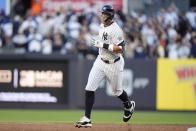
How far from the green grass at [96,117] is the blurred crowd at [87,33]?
2198 mm

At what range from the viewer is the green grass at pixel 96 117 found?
13.7m

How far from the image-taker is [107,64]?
36.9 ft

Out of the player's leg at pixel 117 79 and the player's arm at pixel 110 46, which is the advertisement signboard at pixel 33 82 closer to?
the player's leg at pixel 117 79

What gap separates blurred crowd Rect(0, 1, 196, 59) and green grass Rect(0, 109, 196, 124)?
7.21 feet

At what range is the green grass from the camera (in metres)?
13.7

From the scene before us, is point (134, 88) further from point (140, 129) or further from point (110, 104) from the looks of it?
point (140, 129)

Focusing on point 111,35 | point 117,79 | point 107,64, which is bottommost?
point 117,79

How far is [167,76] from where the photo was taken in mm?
16922

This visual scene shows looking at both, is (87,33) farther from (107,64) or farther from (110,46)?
(110,46)

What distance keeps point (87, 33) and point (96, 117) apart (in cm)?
434

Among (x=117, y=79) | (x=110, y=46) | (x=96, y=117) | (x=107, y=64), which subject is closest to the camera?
(x=110, y=46)

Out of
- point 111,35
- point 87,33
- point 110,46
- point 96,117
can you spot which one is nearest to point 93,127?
point 110,46

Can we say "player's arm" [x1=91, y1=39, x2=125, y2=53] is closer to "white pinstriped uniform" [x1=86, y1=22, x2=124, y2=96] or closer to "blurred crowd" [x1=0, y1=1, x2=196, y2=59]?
"white pinstriped uniform" [x1=86, y1=22, x2=124, y2=96]

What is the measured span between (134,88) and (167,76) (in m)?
0.89
